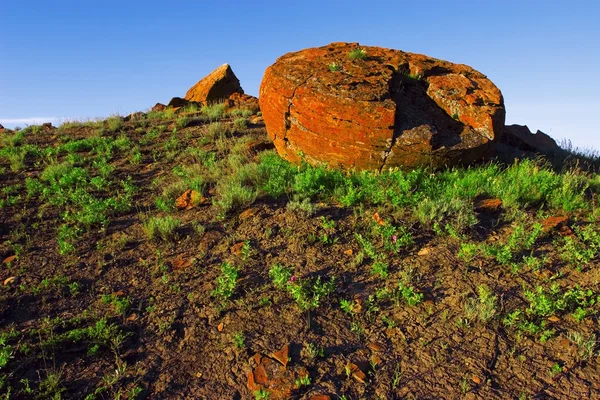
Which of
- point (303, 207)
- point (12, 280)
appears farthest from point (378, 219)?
point (12, 280)

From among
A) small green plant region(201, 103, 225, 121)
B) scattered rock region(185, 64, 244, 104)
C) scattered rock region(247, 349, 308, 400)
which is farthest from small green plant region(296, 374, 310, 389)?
scattered rock region(185, 64, 244, 104)

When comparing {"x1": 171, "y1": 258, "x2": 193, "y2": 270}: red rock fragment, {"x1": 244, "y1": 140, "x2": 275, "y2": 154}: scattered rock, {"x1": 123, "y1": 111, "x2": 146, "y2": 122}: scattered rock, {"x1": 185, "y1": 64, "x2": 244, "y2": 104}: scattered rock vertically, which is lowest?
{"x1": 171, "y1": 258, "x2": 193, "y2": 270}: red rock fragment

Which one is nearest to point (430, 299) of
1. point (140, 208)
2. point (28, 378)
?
point (28, 378)

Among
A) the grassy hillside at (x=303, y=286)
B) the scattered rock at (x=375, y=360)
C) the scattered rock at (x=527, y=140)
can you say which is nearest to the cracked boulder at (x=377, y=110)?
the grassy hillside at (x=303, y=286)

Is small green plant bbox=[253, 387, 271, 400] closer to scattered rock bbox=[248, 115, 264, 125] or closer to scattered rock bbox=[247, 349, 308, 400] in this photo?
scattered rock bbox=[247, 349, 308, 400]

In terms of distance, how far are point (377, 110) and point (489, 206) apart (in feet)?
7.73

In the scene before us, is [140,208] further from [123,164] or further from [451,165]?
[451,165]

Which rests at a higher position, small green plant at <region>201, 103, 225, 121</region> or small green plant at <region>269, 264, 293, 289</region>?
small green plant at <region>201, 103, 225, 121</region>

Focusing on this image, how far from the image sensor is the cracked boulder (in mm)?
7812

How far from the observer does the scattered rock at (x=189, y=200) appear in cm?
760

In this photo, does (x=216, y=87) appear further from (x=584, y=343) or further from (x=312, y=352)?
(x=584, y=343)

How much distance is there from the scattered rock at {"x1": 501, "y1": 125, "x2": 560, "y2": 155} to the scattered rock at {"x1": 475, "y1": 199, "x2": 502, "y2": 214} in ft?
17.9

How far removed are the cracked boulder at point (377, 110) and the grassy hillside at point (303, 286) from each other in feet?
1.20

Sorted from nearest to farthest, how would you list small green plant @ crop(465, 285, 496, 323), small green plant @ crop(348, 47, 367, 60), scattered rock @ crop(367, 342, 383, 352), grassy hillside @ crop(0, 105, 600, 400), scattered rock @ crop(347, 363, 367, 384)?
scattered rock @ crop(347, 363, 367, 384) → grassy hillside @ crop(0, 105, 600, 400) → scattered rock @ crop(367, 342, 383, 352) → small green plant @ crop(465, 285, 496, 323) → small green plant @ crop(348, 47, 367, 60)
